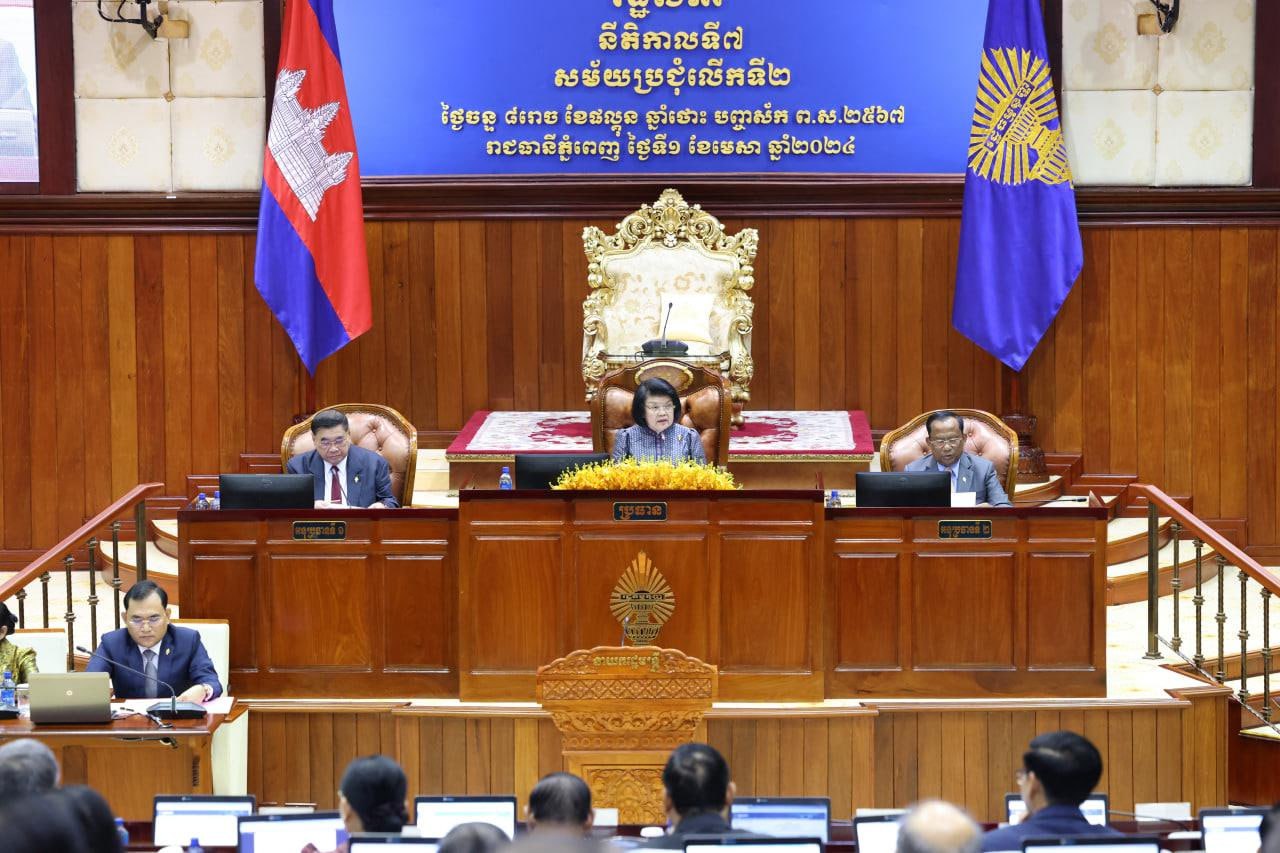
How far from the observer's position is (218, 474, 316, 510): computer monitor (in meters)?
7.83

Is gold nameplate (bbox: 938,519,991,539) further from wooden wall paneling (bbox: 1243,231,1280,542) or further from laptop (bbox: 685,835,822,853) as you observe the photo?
wooden wall paneling (bbox: 1243,231,1280,542)

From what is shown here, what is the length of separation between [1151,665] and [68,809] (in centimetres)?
607

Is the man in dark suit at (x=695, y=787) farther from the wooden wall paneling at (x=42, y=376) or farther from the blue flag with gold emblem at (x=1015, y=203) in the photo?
the wooden wall paneling at (x=42, y=376)

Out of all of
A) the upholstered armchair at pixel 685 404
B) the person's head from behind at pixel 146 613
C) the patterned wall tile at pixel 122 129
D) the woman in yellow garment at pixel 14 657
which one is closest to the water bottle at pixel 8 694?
the woman in yellow garment at pixel 14 657

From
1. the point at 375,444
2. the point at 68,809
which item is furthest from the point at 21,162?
the point at 68,809

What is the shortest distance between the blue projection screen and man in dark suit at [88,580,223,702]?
188 inches

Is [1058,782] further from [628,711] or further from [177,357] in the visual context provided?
[177,357]

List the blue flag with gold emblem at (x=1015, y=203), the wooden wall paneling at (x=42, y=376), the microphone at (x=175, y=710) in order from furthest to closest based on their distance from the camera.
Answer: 1. the wooden wall paneling at (x=42, y=376)
2. the blue flag with gold emblem at (x=1015, y=203)
3. the microphone at (x=175, y=710)

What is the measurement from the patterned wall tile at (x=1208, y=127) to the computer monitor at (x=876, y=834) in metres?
7.05

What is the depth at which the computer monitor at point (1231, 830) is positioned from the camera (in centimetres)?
496

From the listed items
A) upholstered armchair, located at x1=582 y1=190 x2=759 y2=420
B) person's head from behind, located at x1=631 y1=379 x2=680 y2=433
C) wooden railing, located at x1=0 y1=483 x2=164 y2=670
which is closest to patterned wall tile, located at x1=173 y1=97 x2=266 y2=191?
upholstered armchair, located at x1=582 y1=190 x2=759 y2=420

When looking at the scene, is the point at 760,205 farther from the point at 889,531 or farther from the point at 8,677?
the point at 8,677

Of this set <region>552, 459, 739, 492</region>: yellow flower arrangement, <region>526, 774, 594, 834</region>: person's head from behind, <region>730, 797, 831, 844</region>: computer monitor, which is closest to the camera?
<region>526, 774, 594, 834</region>: person's head from behind

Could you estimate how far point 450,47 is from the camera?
1132 cm
